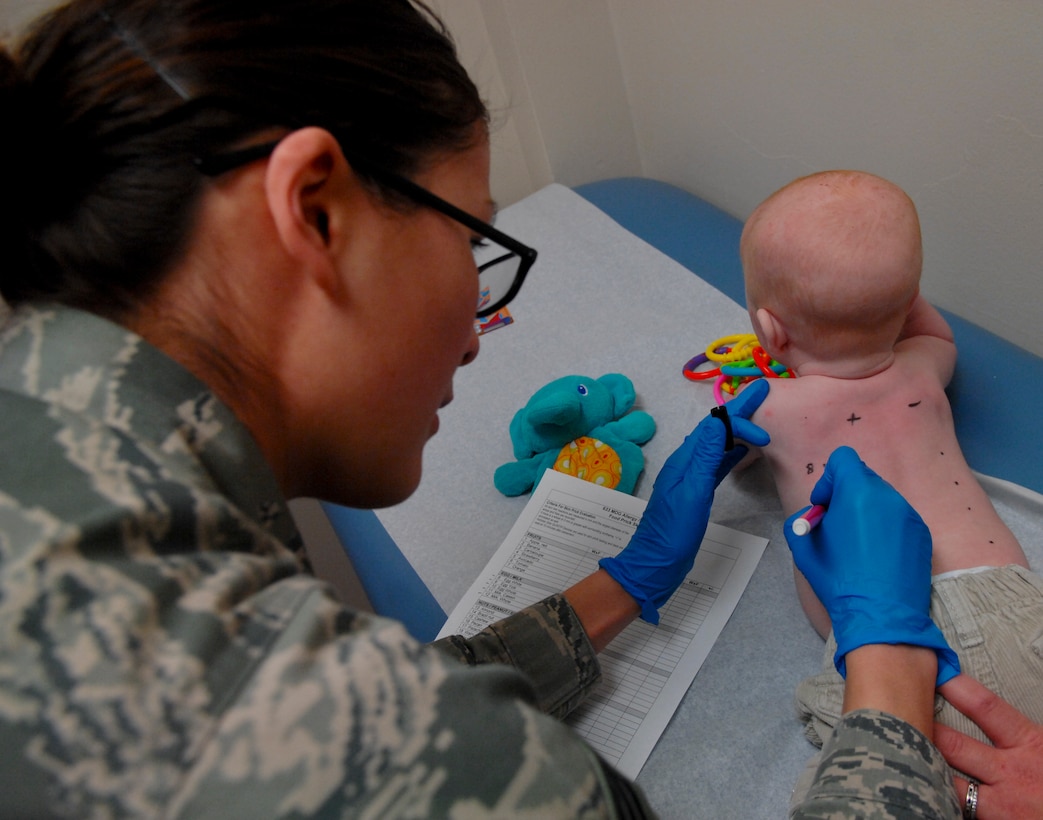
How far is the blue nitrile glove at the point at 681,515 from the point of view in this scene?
1.03 metres

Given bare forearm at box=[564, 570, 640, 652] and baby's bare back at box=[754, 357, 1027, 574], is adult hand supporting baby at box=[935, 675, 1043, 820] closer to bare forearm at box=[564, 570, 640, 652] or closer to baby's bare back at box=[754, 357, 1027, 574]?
baby's bare back at box=[754, 357, 1027, 574]

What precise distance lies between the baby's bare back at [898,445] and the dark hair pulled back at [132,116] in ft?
2.51

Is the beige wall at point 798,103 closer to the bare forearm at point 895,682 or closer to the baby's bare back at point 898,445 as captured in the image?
the baby's bare back at point 898,445

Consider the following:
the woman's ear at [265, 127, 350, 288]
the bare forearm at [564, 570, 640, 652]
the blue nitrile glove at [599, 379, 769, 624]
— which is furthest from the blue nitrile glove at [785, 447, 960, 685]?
the woman's ear at [265, 127, 350, 288]

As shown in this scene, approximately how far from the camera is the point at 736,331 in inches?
56.4

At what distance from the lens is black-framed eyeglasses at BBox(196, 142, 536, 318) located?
51cm

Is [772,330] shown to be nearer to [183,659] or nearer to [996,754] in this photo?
[996,754]

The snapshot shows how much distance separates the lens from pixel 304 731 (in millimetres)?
396

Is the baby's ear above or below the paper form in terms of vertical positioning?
above

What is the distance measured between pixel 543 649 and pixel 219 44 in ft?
2.52

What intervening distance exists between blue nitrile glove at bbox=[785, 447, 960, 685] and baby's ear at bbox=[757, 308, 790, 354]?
0.21 metres

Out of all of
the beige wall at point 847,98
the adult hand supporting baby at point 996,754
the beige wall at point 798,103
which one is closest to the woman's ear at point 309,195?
the beige wall at point 798,103

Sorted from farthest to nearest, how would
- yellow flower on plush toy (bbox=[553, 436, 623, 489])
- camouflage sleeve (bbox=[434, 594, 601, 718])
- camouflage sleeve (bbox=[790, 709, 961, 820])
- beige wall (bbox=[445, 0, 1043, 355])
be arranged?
1. yellow flower on plush toy (bbox=[553, 436, 623, 489])
2. beige wall (bbox=[445, 0, 1043, 355])
3. camouflage sleeve (bbox=[434, 594, 601, 718])
4. camouflage sleeve (bbox=[790, 709, 961, 820])

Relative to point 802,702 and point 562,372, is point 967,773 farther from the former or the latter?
point 562,372
